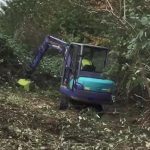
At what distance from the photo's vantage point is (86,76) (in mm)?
12156

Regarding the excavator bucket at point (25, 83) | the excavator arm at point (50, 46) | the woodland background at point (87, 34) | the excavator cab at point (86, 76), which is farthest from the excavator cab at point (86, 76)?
the excavator bucket at point (25, 83)

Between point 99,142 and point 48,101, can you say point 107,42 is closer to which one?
point 48,101

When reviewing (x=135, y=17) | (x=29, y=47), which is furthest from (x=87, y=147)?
(x=29, y=47)

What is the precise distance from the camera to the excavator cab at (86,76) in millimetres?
11789

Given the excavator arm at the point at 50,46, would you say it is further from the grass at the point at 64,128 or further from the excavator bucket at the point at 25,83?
the grass at the point at 64,128

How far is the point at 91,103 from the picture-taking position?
1206 cm

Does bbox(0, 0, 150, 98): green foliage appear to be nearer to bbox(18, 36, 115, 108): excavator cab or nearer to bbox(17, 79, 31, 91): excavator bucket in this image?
bbox(18, 36, 115, 108): excavator cab

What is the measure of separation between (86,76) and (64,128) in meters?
3.17

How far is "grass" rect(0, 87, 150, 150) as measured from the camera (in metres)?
7.89

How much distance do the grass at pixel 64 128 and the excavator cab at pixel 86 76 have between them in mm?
411

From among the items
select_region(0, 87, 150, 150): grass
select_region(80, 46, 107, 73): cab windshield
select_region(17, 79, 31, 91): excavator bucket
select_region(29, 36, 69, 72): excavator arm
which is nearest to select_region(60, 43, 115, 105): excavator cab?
select_region(80, 46, 107, 73): cab windshield

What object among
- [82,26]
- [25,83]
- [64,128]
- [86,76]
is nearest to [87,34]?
[82,26]

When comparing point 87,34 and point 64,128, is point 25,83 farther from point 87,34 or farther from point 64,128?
point 64,128

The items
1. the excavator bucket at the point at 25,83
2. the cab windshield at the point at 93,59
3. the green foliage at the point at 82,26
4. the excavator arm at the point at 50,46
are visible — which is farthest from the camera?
the excavator bucket at the point at 25,83
